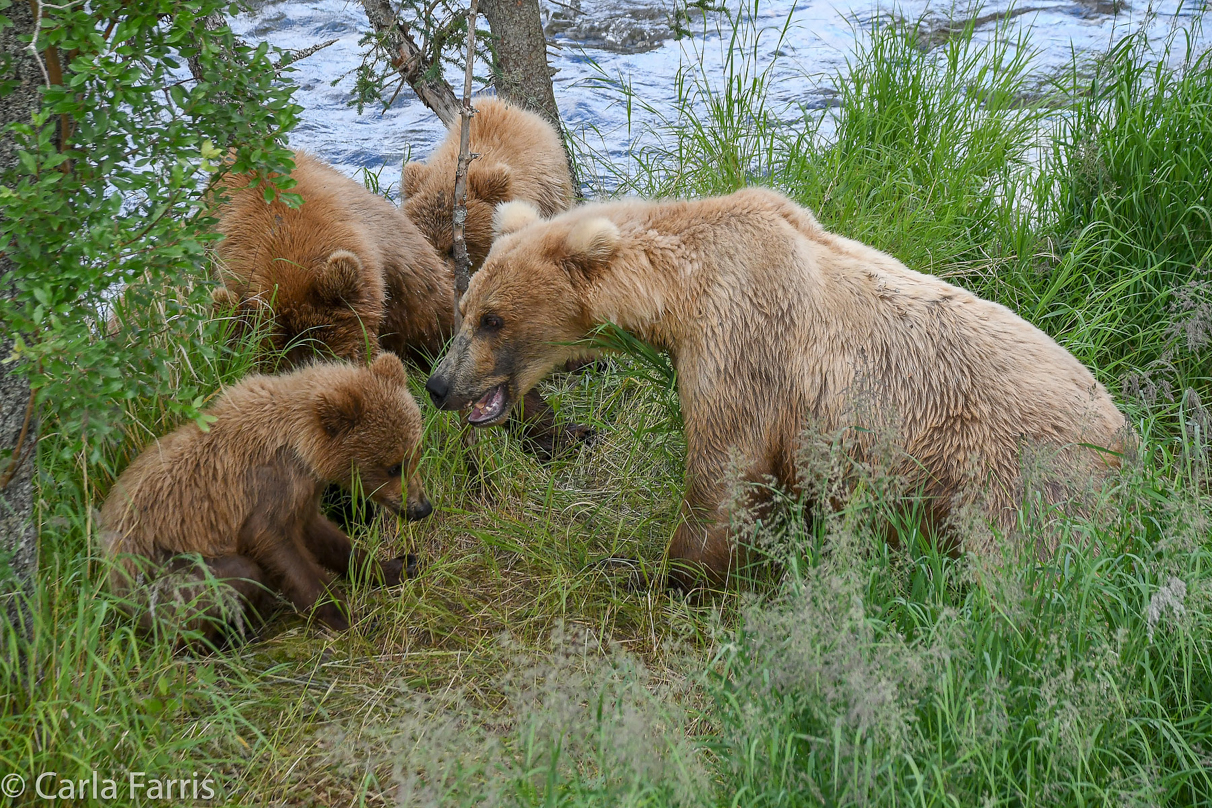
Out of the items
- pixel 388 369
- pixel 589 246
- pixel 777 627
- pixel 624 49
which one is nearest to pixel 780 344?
pixel 589 246

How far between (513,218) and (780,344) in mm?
1372

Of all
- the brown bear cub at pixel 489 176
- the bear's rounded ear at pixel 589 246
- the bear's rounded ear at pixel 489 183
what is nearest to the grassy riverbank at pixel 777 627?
the bear's rounded ear at pixel 589 246

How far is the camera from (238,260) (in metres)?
4.82

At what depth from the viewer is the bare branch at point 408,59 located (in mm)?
6438

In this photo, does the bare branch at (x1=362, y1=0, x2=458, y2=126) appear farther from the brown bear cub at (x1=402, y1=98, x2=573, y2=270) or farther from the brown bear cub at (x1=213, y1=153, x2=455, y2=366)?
the brown bear cub at (x1=213, y1=153, x2=455, y2=366)

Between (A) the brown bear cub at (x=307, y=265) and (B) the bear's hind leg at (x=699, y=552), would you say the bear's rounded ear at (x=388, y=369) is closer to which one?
(A) the brown bear cub at (x=307, y=265)

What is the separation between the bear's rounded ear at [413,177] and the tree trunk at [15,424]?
A: 12.3 ft

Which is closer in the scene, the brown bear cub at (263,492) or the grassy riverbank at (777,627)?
the grassy riverbank at (777,627)

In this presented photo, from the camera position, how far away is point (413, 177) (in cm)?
698

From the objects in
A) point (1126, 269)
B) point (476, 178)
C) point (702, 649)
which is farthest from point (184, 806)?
point (1126, 269)

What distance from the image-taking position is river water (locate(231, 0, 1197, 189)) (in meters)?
9.45

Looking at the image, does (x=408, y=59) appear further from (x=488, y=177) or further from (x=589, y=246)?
(x=589, y=246)

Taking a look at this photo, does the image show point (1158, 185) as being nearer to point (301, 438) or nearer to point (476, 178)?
point (476, 178)

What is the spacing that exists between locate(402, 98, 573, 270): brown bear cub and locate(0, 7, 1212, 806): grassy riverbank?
1131mm
